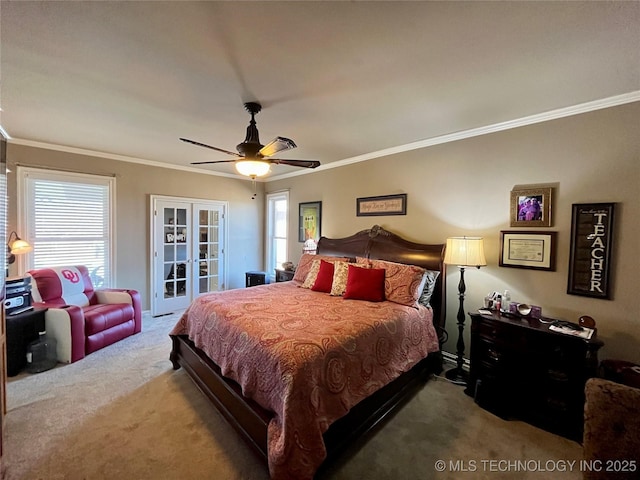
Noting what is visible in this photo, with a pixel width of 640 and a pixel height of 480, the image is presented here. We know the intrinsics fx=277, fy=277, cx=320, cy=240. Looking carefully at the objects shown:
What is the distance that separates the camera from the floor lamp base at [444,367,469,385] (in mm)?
2876

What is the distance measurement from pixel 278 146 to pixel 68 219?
377cm

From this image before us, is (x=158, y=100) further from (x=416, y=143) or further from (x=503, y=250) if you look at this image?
(x=503, y=250)

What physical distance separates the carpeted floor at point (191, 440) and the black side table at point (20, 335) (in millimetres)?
187

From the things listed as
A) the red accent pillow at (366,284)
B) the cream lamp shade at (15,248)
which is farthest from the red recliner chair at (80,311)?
the red accent pillow at (366,284)

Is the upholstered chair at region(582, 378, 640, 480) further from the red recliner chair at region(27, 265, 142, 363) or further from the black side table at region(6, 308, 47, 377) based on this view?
the black side table at region(6, 308, 47, 377)

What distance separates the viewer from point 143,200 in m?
4.68

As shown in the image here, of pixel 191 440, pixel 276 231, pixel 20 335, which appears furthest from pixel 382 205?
pixel 20 335

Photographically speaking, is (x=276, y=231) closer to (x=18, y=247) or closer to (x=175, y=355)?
(x=175, y=355)

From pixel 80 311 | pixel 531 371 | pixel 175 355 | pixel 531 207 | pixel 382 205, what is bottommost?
pixel 175 355

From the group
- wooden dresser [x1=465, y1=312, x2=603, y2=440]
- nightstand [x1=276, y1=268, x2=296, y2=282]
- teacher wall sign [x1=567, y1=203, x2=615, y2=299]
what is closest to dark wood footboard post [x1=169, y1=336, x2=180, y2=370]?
nightstand [x1=276, y1=268, x2=296, y2=282]

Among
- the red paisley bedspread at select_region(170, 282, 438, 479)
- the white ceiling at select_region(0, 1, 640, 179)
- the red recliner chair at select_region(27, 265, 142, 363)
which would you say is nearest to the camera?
the white ceiling at select_region(0, 1, 640, 179)

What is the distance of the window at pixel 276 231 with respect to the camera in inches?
234

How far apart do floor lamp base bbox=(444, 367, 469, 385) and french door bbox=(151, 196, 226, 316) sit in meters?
4.37

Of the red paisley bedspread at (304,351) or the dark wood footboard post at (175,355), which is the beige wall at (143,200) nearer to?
the dark wood footboard post at (175,355)
